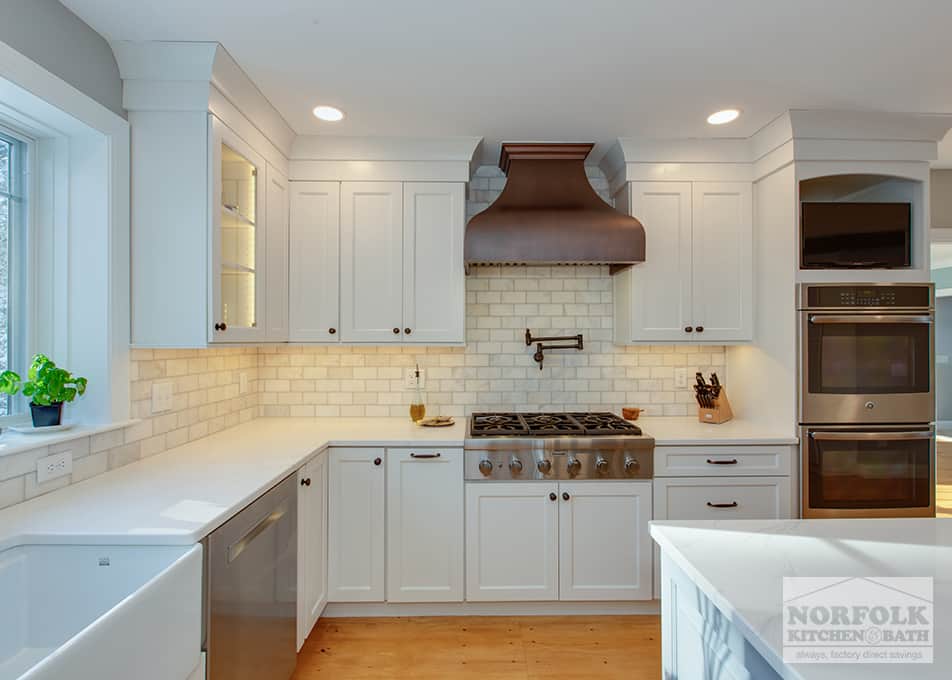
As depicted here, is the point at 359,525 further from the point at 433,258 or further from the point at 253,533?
the point at 433,258

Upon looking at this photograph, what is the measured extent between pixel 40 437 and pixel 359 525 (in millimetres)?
1385

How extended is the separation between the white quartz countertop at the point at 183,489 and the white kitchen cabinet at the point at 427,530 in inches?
4.7

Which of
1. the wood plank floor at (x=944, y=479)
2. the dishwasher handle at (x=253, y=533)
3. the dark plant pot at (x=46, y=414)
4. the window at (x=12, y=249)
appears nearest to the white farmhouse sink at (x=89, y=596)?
the dishwasher handle at (x=253, y=533)

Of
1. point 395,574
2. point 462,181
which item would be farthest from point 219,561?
point 462,181

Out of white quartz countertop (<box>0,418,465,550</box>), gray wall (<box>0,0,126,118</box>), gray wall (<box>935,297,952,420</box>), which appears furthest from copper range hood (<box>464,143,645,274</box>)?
gray wall (<box>935,297,952,420</box>)

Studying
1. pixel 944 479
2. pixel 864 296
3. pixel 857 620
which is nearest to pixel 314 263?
pixel 857 620

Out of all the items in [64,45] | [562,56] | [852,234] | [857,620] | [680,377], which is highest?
[562,56]

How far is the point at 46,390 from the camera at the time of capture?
181 cm

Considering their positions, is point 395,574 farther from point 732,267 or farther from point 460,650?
point 732,267

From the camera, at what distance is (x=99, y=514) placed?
1548mm

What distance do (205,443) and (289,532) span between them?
0.74 m

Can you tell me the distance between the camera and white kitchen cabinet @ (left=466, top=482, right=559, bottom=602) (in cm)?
272

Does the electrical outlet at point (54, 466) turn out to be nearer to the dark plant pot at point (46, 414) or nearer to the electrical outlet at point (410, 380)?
the dark plant pot at point (46, 414)

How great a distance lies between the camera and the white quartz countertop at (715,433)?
2752 millimetres
